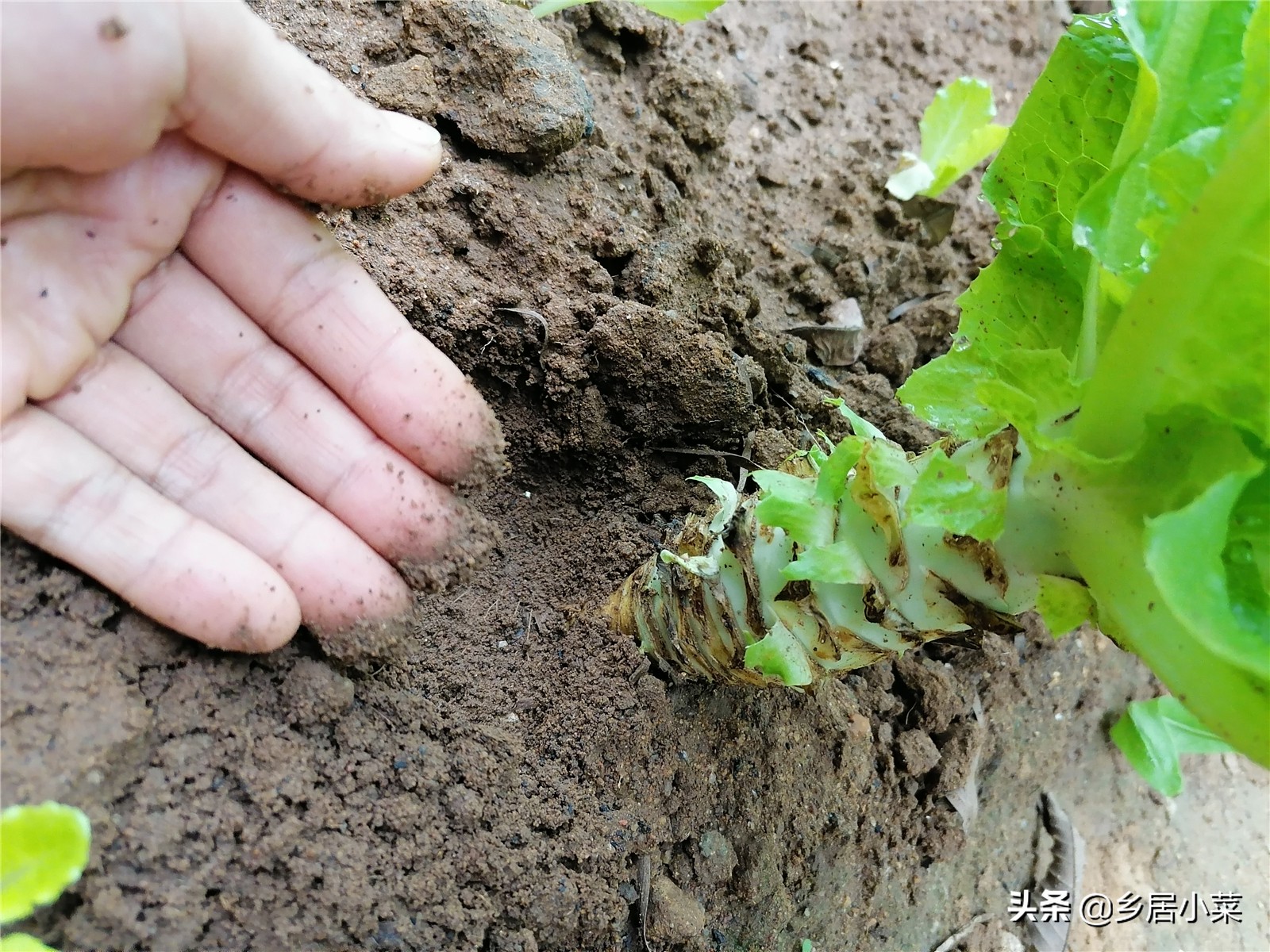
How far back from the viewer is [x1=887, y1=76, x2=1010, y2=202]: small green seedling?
255 centimetres

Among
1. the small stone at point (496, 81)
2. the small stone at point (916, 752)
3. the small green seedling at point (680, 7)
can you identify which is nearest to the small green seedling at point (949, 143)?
the small green seedling at point (680, 7)

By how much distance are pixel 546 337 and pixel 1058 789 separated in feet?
6.44

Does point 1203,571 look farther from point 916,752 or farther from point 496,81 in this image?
point 496,81

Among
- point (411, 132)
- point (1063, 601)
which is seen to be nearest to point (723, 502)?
point (1063, 601)

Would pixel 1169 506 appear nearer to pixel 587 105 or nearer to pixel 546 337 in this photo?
pixel 546 337

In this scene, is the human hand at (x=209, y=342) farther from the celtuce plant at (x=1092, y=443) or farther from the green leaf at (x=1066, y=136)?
the green leaf at (x=1066, y=136)

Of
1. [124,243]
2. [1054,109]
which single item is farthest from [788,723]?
[124,243]

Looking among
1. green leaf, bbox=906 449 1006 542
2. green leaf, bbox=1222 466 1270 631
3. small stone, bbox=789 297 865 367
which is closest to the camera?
green leaf, bbox=1222 466 1270 631

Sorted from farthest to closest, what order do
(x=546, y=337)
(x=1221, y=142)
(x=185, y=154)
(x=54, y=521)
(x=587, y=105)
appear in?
(x=587, y=105), (x=546, y=337), (x=185, y=154), (x=54, y=521), (x=1221, y=142)

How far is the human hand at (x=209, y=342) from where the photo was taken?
52.0 inches

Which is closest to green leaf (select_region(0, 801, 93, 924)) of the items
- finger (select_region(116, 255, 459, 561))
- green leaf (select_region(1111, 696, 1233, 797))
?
finger (select_region(116, 255, 459, 561))

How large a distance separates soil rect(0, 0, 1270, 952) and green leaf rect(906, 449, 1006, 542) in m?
0.77

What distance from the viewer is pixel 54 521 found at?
1349mm

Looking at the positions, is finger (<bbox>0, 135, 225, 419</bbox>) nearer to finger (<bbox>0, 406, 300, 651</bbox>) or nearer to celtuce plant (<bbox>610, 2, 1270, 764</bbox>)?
finger (<bbox>0, 406, 300, 651</bbox>)
